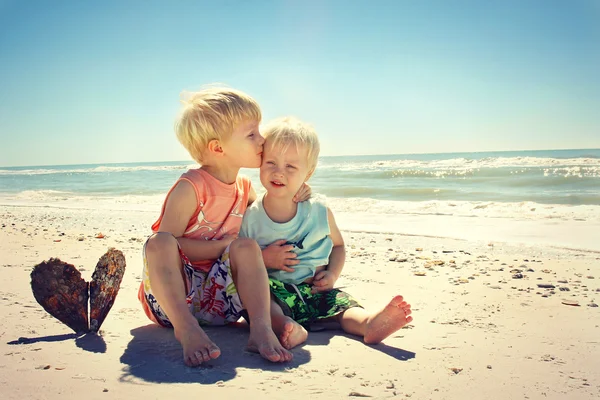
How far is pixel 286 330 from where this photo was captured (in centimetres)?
221

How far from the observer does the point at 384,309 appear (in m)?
2.33

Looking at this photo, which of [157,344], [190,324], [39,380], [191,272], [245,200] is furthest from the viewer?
[245,200]

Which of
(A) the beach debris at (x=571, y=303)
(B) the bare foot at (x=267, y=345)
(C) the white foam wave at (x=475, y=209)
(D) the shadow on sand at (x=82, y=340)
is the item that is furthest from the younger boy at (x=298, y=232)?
(C) the white foam wave at (x=475, y=209)

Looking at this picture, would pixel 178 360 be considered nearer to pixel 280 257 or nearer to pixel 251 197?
pixel 280 257

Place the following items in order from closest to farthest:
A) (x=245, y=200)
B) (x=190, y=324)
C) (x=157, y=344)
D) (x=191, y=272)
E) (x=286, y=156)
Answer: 1. (x=190, y=324)
2. (x=157, y=344)
3. (x=191, y=272)
4. (x=286, y=156)
5. (x=245, y=200)

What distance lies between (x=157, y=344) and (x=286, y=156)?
116cm

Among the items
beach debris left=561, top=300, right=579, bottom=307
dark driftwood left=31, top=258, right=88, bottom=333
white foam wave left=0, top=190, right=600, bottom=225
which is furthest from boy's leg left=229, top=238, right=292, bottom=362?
white foam wave left=0, top=190, right=600, bottom=225

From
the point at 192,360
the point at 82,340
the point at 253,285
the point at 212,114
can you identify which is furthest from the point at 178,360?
the point at 212,114

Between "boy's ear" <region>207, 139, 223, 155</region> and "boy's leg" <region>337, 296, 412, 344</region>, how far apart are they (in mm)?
1134

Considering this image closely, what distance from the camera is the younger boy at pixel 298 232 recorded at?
2.60 m

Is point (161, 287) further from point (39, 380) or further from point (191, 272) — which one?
Result: point (39, 380)

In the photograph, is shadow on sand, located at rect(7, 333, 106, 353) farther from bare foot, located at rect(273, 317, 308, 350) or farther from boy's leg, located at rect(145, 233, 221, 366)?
bare foot, located at rect(273, 317, 308, 350)

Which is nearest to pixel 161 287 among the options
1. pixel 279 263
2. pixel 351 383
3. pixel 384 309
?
pixel 279 263

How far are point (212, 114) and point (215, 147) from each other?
7.1 inches
